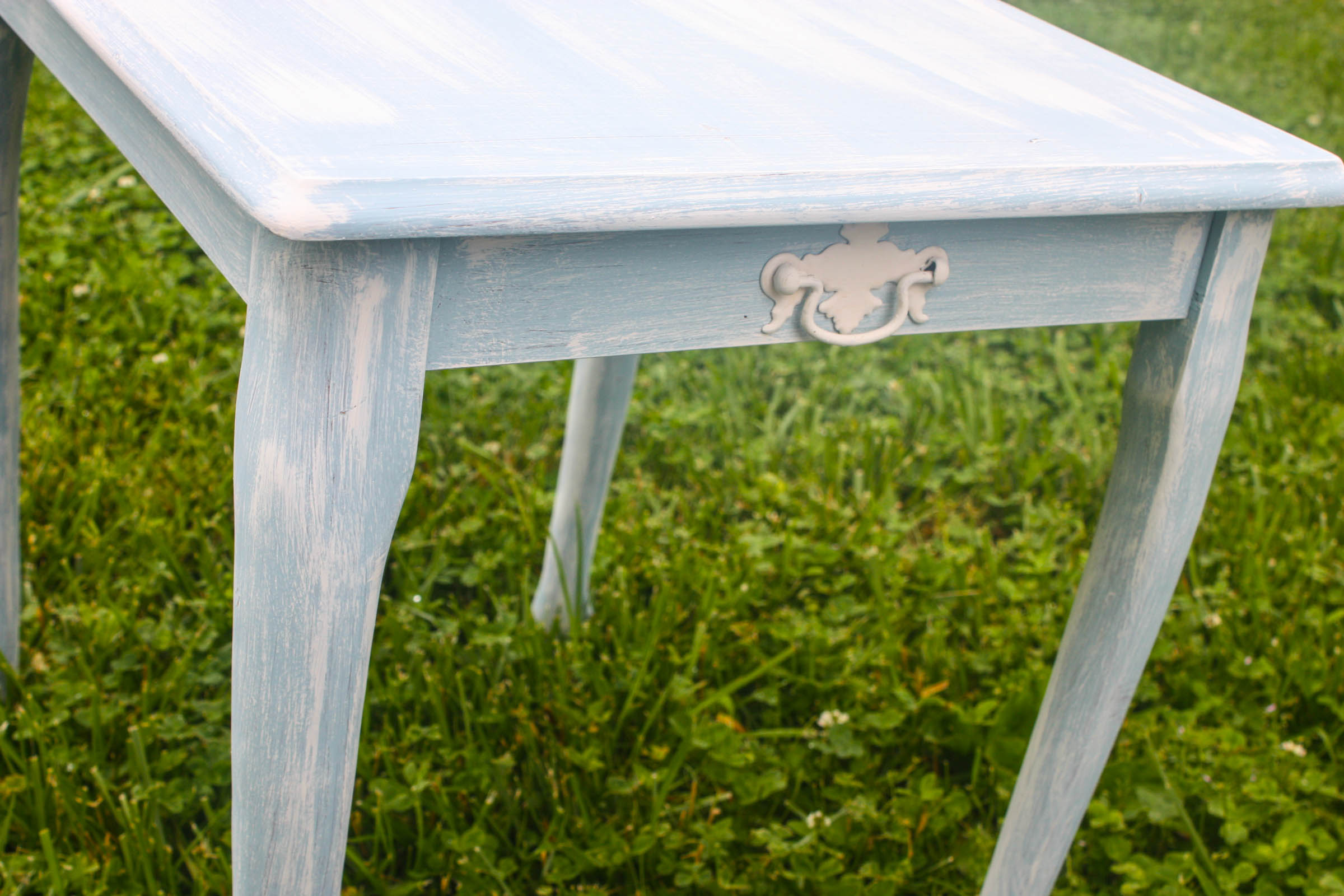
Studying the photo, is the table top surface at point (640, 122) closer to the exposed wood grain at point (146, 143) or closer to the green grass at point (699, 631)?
the exposed wood grain at point (146, 143)

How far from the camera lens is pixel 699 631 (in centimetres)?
150

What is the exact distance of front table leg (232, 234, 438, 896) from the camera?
589 millimetres

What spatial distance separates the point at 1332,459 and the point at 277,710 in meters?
2.00

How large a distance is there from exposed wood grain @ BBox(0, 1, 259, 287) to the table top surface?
2.4 inches

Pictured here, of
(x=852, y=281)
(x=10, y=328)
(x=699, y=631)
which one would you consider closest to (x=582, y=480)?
(x=699, y=631)

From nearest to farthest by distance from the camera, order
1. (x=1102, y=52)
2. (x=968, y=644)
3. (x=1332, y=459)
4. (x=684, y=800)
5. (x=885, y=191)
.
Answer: (x=885, y=191)
(x=1102, y=52)
(x=684, y=800)
(x=968, y=644)
(x=1332, y=459)

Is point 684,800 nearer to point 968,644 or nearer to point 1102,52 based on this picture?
point 968,644

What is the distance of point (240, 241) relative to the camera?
0.64 meters

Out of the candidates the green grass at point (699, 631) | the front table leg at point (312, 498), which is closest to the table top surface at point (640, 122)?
the front table leg at point (312, 498)

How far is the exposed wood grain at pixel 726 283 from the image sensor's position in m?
0.64

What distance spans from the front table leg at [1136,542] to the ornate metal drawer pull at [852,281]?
221 mm

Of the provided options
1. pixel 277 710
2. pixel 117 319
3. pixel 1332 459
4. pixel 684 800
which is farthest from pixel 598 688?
pixel 1332 459

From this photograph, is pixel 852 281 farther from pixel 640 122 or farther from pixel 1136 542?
pixel 1136 542

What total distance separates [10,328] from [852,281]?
35.3 inches
